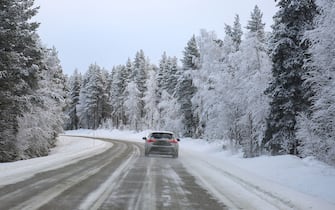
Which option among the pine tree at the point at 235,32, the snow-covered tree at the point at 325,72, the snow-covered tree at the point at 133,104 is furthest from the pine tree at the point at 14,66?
the snow-covered tree at the point at 133,104

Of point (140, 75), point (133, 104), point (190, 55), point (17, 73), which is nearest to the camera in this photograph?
point (17, 73)

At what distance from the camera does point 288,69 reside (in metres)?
21.0

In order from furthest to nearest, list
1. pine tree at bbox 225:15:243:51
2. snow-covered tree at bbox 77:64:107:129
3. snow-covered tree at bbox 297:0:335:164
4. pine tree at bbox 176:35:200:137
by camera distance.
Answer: snow-covered tree at bbox 77:64:107:129 < pine tree at bbox 176:35:200:137 < pine tree at bbox 225:15:243:51 < snow-covered tree at bbox 297:0:335:164

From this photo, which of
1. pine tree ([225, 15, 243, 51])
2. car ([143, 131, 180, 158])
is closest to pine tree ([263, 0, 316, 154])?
car ([143, 131, 180, 158])

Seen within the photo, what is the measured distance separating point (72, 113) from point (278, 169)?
102007 millimetres

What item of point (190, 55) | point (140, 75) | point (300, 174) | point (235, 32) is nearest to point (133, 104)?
point (140, 75)

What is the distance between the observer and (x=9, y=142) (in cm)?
2739

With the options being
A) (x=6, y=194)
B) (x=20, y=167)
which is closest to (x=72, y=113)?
(x=20, y=167)

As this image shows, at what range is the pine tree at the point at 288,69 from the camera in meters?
20.5

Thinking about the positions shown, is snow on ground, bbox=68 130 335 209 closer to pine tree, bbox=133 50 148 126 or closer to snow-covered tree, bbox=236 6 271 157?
snow-covered tree, bbox=236 6 271 157

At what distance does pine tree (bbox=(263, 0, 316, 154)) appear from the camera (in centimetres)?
2055

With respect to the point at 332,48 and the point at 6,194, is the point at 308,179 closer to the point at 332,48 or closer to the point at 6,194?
the point at 332,48

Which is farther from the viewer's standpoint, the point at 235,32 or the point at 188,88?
the point at 188,88

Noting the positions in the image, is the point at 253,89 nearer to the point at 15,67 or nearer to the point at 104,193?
the point at 15,67
